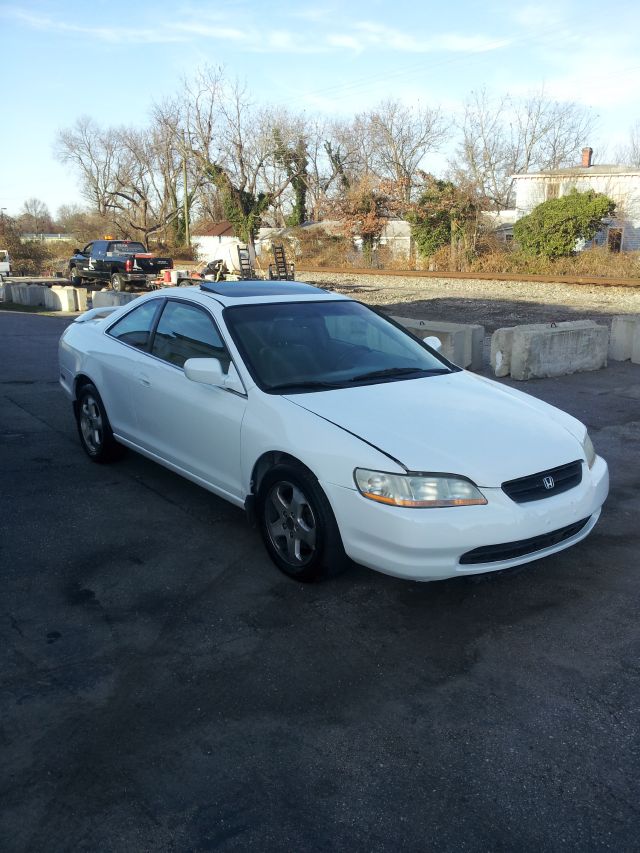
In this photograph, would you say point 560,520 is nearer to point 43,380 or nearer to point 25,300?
point 43,380

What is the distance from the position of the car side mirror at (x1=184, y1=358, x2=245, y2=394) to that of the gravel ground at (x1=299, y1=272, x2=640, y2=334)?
11.3m

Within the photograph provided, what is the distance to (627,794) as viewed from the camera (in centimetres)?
255

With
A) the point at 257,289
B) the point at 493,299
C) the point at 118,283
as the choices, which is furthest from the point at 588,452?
the point at 118,283

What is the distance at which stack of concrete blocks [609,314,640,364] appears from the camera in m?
10.7

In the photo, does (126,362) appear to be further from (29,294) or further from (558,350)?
(29,294)

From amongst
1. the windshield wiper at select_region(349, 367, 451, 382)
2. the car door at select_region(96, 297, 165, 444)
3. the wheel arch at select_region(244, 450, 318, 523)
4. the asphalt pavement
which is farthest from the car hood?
the car door at select_region(96, 297, 165, 444)

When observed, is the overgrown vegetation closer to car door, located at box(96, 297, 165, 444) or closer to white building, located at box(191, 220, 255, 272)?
white building, located at box(191, 220, 255, 272)

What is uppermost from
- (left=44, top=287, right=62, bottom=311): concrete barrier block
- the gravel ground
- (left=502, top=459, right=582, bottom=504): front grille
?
(left=502, top=459, right=582, bottom=504): front grille

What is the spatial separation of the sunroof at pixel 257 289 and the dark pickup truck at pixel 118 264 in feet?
68.0

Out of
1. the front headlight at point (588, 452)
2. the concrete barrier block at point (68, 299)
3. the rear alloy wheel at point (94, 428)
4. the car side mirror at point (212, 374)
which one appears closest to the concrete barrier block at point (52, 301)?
the concrete barrier block at point (68, 299)

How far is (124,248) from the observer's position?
87.9ft

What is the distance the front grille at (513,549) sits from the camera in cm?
354

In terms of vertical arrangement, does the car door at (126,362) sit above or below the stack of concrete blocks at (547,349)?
above

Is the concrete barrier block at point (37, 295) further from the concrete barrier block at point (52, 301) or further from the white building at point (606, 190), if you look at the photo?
the white building at point (606, 190)
